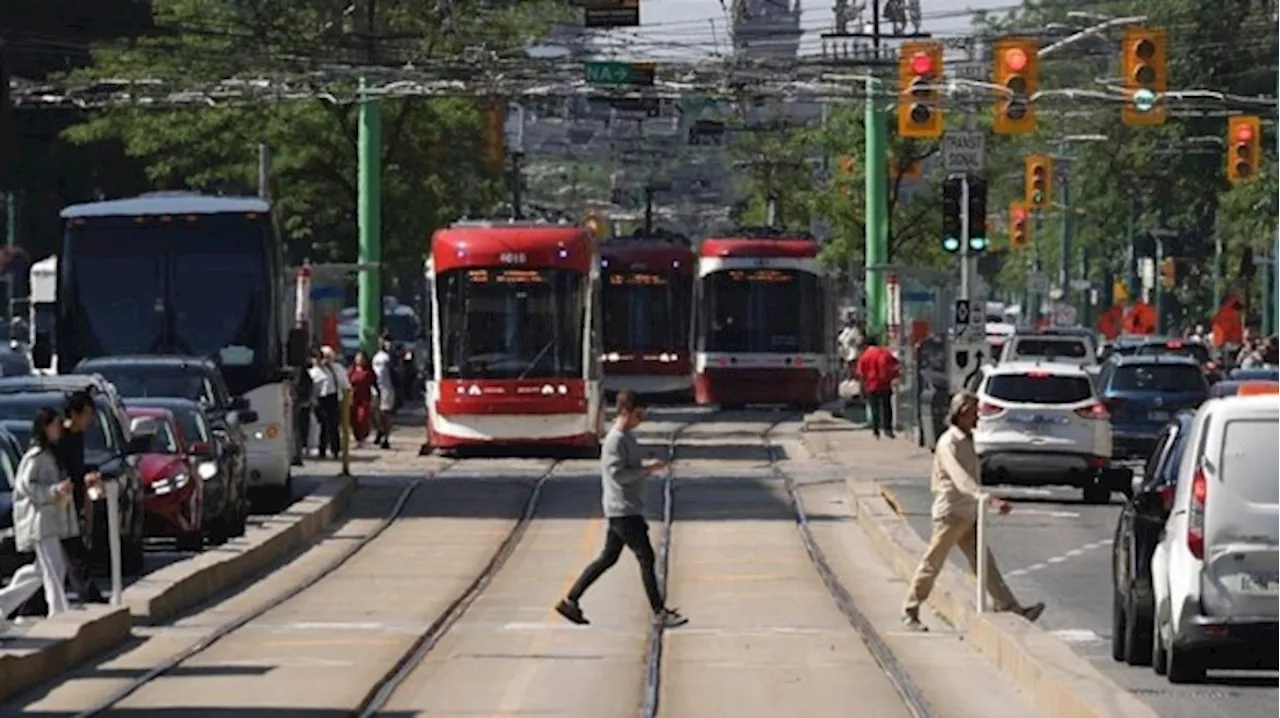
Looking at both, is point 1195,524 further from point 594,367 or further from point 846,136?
point 846,136

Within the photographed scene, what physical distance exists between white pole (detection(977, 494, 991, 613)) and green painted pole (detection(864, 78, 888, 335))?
42.9m

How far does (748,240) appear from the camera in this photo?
68.9 meters

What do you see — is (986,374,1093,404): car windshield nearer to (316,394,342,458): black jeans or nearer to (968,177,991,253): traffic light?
(968,177,991,253): traffic light

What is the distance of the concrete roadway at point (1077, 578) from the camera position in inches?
794

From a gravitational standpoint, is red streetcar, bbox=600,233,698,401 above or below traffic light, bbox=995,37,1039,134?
below

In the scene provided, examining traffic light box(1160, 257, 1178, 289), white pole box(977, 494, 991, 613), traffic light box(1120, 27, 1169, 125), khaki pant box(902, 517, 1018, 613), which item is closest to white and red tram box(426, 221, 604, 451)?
traffic light box(1120, 27, 1169, 125)

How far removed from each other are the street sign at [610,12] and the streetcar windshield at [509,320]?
3738 millimetres

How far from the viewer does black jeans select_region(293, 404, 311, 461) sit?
46.8 m

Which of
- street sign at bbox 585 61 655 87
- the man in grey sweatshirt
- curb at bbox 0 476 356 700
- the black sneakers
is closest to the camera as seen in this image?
curb at bbox 0 476 356 700

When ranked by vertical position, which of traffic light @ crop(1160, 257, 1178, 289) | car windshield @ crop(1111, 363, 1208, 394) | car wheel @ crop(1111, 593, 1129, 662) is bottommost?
traffic light @ crop(1160, 257, 1178, 289)

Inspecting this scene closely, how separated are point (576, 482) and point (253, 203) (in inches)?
243

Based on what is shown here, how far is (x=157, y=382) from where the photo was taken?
3822cm

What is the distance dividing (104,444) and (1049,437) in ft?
49.8

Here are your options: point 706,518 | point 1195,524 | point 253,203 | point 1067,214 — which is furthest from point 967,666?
point 1067,214
